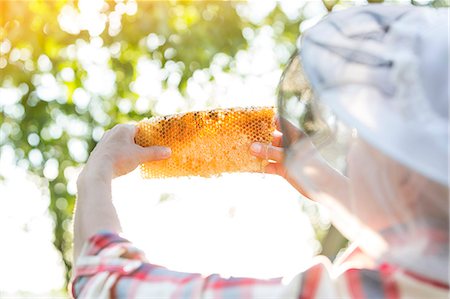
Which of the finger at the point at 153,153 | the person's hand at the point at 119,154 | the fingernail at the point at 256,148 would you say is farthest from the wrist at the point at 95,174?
the fingernail at the point at 256,148

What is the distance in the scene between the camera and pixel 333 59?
1.39 meters

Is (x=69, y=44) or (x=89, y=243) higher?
(x=89, y=243)

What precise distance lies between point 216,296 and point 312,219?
56.3 feet

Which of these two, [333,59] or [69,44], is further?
[69,44]

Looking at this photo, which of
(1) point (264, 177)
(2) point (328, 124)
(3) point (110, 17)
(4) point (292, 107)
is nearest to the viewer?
(2) point (328, 124)

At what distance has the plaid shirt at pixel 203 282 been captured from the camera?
4.53 ft

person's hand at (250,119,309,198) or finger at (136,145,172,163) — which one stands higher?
finger at (136,145,172,163)

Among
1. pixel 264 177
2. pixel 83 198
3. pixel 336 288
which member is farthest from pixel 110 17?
pixel 336 288

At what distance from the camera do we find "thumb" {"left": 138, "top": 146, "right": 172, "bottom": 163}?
1.91 meters

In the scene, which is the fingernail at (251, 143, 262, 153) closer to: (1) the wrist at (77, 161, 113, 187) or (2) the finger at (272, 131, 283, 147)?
(2) the finger at (272, 131, 283, 147)

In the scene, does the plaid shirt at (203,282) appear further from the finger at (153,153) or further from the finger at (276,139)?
the finger at (276,139)

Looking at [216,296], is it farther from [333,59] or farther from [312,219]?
[312,219]

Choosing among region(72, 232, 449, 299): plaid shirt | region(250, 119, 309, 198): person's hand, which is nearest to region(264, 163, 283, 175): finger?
region(250, 119, 309, 198): person's hand

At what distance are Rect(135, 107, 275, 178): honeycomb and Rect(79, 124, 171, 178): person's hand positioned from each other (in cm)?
6
